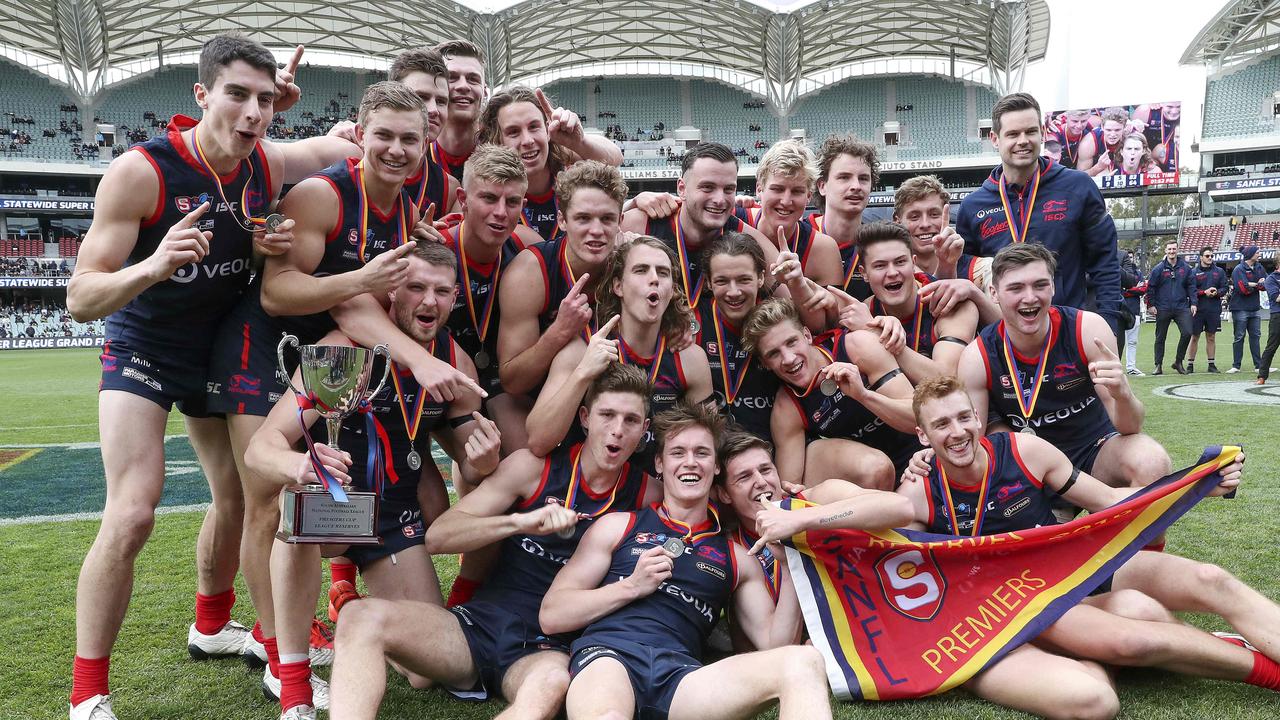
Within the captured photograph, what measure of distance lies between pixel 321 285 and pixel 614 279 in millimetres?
1285

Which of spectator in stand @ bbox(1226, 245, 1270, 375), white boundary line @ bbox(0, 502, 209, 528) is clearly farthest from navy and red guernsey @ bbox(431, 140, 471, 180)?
spectator in stand @ bbox(1226, 245, 1270, 375)

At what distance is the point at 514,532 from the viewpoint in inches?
130

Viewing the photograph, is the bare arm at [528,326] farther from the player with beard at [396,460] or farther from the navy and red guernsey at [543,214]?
the navy and red guernsey at [543,214]

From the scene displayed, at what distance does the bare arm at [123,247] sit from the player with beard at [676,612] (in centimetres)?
181

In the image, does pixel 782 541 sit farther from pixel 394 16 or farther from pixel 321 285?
pixel 394 16

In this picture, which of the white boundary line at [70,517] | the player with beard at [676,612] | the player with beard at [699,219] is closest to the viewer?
the player with beard at [676,612]

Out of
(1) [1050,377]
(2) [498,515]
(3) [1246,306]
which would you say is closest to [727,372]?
(2) [498,515]

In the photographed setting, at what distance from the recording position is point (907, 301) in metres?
4.70

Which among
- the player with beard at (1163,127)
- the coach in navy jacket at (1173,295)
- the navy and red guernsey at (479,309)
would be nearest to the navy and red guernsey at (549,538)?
the navy and red guernsey at (479,309)

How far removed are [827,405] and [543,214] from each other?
201cm

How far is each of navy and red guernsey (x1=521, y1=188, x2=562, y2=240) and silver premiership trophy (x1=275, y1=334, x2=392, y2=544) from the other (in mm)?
2215

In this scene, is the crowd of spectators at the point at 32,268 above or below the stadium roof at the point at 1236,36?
below

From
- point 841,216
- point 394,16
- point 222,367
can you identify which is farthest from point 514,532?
point 394,16

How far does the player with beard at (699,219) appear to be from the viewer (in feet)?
14.8
